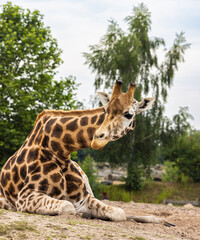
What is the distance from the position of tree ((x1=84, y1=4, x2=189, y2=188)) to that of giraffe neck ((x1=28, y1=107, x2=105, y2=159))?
16318 mm

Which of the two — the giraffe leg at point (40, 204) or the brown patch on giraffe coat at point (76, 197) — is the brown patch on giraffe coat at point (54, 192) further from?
the brown patch on giraffe coat at point (76, 197)

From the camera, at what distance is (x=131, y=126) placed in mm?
4633

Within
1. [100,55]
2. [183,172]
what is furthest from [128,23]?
[183,172]

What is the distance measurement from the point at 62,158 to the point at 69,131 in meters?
0.44

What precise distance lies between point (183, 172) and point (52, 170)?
21.5 meters

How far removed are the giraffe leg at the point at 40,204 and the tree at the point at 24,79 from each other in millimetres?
8225

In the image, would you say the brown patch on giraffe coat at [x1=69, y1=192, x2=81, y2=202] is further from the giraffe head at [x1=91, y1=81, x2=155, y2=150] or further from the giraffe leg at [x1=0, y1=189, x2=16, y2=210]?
the giraffe head at [x1=91, y1=81, x2=155, y2=150]

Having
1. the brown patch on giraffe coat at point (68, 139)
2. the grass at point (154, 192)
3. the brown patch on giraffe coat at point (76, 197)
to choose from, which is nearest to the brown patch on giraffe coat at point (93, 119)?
the brown patch on giraffe coat at point (68, 139)

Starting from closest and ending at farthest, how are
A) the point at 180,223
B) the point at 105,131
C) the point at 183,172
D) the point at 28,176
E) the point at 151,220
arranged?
1. the point at 105,131
2. the point at 28,176
3. the point at 151,220
4. the point at 180,223
5. the point at 183,172

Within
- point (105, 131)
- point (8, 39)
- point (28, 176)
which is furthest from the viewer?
point (8, 39)

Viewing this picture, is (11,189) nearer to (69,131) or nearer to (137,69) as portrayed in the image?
(69,131)

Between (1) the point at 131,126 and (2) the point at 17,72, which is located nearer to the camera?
(1) the point at 131,126

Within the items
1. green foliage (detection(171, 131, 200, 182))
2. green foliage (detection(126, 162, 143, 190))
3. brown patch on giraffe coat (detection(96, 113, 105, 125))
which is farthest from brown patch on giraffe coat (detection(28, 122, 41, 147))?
green foliage (detection(171, 131, 200, 182))

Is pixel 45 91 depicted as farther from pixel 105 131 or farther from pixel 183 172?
pixel 183 172
